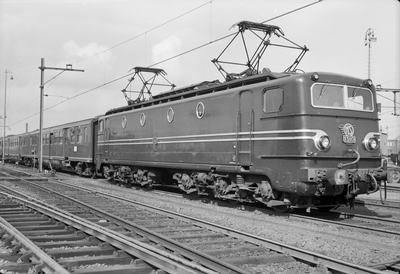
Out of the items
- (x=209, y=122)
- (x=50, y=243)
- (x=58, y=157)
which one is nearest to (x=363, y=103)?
(x=209, y=122)

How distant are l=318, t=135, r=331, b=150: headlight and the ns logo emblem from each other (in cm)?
54

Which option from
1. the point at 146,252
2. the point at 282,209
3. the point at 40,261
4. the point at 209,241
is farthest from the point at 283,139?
the point at 40,261

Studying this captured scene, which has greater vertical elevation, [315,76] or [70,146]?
[315,76]

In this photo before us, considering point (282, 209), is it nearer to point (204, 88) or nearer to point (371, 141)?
point (371, 141)

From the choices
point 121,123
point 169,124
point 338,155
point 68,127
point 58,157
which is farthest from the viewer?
point 58,157

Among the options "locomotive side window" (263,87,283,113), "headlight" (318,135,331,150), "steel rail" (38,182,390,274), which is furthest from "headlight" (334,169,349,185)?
"steel rail" (38,182,390,274)

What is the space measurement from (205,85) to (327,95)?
482 centimetres

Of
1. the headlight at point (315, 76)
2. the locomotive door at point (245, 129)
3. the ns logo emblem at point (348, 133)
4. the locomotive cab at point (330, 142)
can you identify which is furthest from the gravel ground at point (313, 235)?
the headlight at point (315, 76)

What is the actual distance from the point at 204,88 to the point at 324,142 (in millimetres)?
4767

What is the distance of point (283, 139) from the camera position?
383 inches

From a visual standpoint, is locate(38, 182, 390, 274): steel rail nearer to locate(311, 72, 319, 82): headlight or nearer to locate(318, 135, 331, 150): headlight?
locate(318, 135, 331, 150): headlight

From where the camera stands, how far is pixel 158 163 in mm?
15109

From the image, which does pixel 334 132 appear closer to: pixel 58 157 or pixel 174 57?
pixel 174 57

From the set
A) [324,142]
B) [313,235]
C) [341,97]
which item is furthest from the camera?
[341,97]
